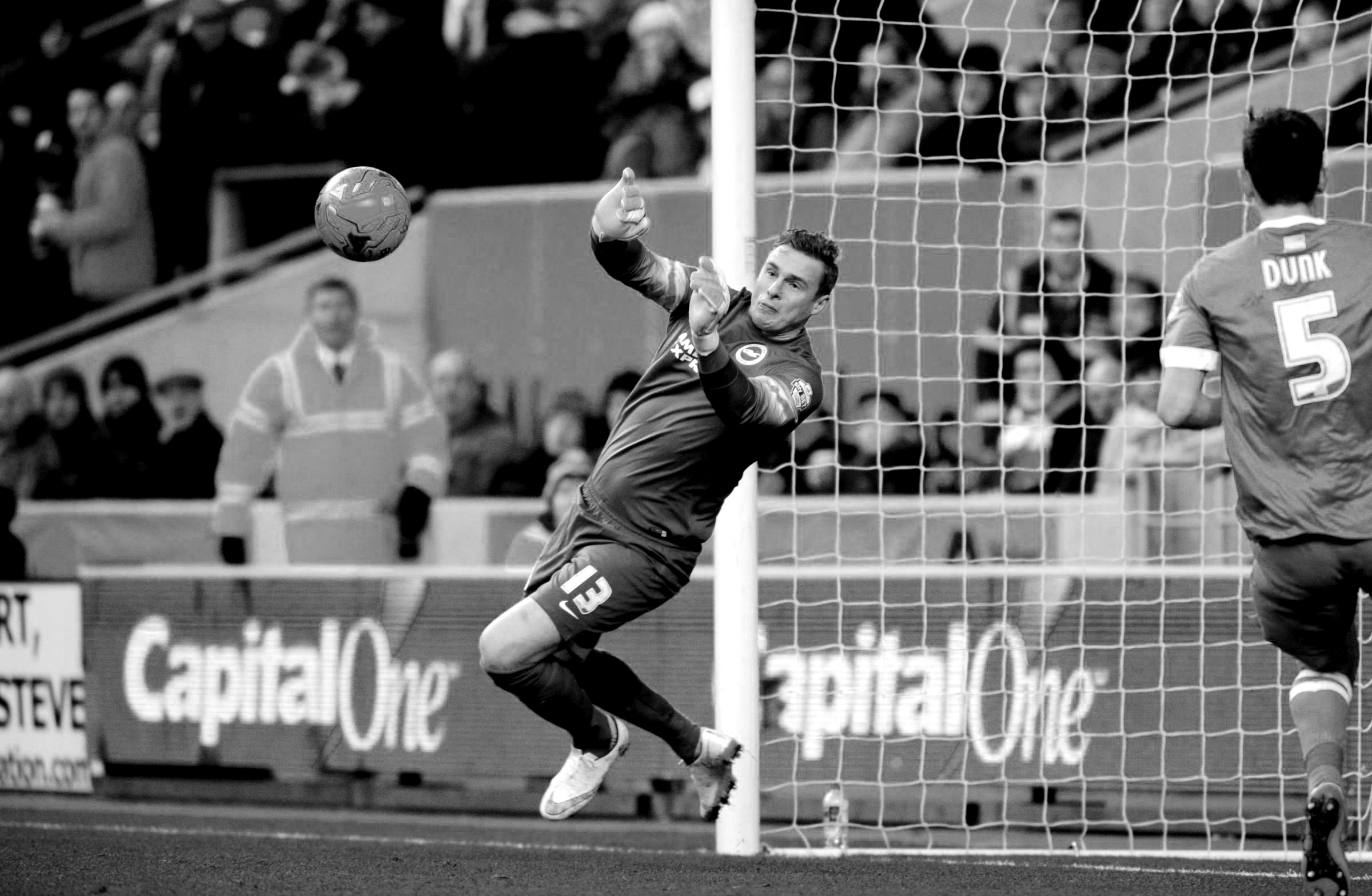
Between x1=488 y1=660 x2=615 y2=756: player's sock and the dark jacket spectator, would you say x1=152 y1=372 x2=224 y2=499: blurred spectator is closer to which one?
the dark jacket spectator

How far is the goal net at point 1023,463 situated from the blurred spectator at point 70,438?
15.4 feet

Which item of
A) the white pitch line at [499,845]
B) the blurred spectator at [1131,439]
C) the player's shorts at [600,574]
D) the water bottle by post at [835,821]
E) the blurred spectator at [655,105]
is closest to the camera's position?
the player's shorts at [600,574]

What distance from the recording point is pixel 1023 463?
9953 mm

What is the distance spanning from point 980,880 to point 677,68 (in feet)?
22.3

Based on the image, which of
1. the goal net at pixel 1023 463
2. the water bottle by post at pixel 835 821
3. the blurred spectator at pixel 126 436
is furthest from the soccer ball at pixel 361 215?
the blurred spectator at pixel 126 436

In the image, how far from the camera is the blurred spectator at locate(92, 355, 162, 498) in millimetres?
12438

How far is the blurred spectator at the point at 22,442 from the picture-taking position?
12758mm

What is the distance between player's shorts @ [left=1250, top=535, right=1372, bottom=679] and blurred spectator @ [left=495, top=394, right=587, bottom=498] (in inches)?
236

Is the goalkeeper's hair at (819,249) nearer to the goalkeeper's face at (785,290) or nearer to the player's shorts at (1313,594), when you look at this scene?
the goalkeeper's face at (785,290)

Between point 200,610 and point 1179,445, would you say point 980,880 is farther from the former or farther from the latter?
point 200,610

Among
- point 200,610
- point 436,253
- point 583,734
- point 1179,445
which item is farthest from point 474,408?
point 583,734

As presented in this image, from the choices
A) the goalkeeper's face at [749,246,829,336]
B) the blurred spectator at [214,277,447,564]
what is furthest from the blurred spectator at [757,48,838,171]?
the goalkeeper's face at [749,246,829,336]

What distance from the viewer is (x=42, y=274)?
561 inches

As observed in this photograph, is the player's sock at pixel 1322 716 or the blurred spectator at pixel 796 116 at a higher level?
the blurred spectator at pixel 796 116
